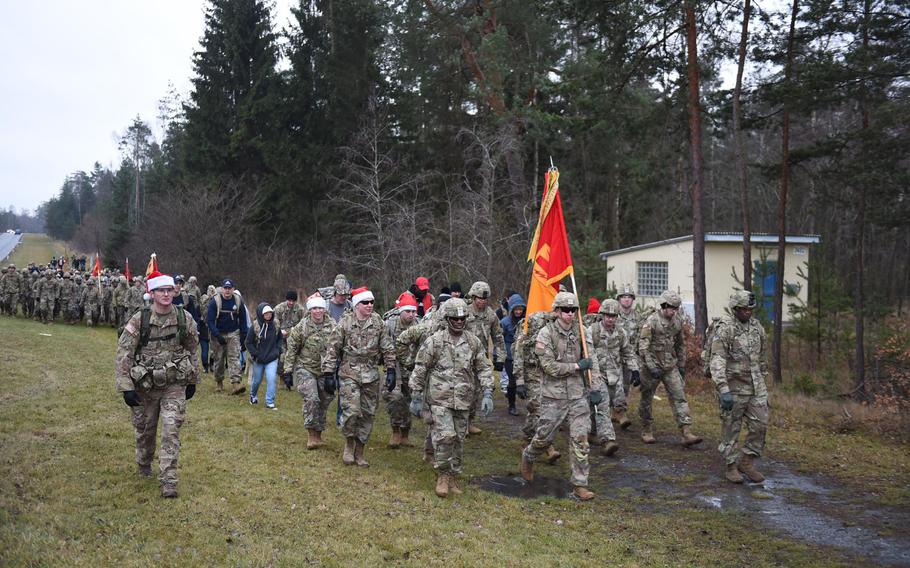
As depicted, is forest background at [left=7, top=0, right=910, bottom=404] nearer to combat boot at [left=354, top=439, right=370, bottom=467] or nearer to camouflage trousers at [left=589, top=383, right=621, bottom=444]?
camouflage trousers at [left=589, top=383, right=621, bottom=444]

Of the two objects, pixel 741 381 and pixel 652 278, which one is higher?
pixel 652 278

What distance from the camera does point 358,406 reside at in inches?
358

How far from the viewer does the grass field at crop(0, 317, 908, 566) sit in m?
6.24

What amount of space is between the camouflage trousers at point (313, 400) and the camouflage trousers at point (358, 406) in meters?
0.90

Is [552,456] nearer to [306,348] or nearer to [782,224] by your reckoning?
[306,348]

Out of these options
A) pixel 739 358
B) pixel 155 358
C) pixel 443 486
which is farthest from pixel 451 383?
pixel 739 358

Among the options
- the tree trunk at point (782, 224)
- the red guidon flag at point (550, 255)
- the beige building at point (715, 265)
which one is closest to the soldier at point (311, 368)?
the red guidon flag at point (550, 255)

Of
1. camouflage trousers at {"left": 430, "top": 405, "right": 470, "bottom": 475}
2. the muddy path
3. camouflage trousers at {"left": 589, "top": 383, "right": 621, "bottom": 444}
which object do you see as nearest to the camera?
the muddy path

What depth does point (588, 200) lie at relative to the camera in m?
37.0

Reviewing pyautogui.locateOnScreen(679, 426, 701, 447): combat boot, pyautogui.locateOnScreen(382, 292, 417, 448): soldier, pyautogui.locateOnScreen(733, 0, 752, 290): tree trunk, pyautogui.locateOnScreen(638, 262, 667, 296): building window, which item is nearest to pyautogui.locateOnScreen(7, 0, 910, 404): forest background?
pyautogui.locateOnScreen(733, 0, 752, 290): tree trunk

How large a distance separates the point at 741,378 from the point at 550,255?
297 centimetres

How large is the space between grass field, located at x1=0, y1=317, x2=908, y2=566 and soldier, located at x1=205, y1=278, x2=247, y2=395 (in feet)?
9.97

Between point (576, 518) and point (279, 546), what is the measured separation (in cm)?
322

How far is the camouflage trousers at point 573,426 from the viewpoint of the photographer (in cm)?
825
